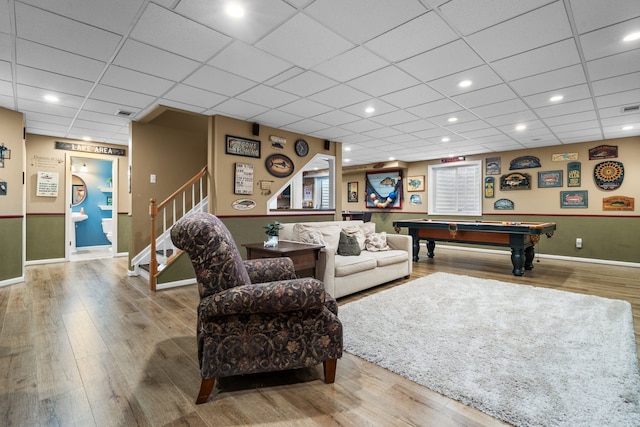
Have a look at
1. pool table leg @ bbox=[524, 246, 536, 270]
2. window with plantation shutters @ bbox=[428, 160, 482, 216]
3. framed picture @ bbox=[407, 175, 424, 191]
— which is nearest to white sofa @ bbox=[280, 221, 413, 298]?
pool table leg @ bbox=[524, 246, 536, 270]

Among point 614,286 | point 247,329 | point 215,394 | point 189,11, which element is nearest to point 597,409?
point 247,329

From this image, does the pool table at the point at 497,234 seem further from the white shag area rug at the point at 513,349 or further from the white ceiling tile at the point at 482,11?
the white ceiling tile at the point at 482,11

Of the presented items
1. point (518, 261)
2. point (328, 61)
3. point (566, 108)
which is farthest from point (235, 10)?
point (518, 261)

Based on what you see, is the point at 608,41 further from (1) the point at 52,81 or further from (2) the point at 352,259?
(1) the point at 52,81

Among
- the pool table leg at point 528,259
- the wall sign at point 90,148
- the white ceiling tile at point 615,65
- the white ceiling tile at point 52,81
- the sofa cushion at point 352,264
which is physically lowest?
the pool table leg at point 528,259

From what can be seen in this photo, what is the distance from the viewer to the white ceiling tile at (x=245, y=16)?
2.21m

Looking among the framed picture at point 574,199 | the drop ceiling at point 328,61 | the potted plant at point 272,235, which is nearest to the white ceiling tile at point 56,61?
the drop ceiling at point 328,61

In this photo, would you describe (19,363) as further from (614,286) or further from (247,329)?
(614,286)

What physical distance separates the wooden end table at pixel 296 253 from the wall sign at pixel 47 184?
17.4 ft

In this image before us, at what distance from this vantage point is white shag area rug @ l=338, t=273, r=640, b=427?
1744 mm

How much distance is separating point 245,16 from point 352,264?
2707mm

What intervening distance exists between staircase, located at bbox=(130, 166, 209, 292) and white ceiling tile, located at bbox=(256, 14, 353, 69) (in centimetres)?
258

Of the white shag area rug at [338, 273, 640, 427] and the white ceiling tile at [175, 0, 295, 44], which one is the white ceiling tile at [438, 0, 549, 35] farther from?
the white shag area rug at [338, 273, 640, 427]

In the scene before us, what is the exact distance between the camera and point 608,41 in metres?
2.68
